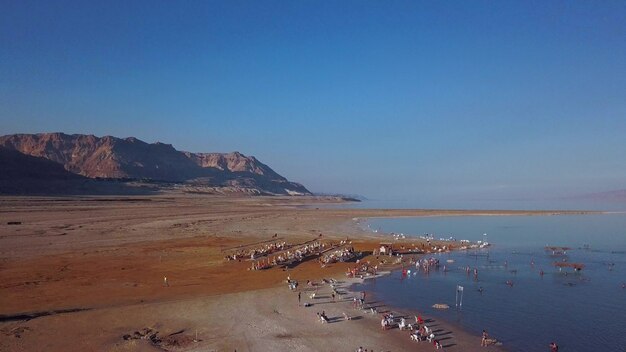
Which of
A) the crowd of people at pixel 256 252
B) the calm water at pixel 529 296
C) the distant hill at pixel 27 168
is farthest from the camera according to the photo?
the distant hill at pixel 27 168

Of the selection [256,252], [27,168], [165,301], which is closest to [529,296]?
[165,301]

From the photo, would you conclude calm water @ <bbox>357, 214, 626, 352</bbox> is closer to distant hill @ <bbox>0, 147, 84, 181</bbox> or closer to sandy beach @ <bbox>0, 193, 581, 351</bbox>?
sandy beach @ <bbox>0, 193, 581, 351</bbox>

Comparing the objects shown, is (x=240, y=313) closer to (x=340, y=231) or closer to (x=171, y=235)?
(x=171, y=235)

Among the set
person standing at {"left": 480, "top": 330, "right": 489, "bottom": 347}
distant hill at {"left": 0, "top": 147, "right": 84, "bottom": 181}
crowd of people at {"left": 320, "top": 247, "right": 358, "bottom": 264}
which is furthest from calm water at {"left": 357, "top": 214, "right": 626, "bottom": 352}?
distant hill at {"left": 0, "top": 147, "right": 84, "bottom": 181}

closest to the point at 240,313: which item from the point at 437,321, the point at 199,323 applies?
the point at 199,323

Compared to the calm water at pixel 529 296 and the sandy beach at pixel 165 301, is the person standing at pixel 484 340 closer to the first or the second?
the sandy beach at pixel 165 301

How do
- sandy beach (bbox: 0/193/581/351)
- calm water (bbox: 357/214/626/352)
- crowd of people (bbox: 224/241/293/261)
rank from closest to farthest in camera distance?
sandy beach (bbox: 0/193/581/351)
calm water (bbox: 357/214/626/352)
crowd of people (bbox: 224/241/293/261)

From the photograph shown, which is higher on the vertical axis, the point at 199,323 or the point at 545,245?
the point at 545,245

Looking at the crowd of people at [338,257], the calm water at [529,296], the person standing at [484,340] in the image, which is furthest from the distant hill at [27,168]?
the person standing at [484,340]
